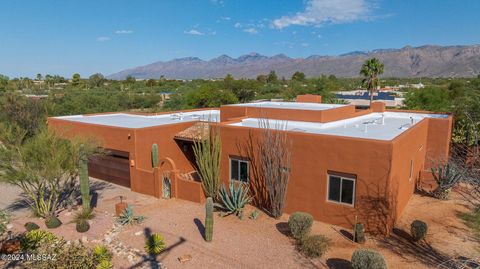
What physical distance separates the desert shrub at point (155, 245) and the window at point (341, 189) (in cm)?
644

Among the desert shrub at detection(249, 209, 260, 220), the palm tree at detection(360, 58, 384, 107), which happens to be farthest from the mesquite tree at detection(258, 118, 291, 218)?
the palm tree at detection(360, 58, 384, 107)

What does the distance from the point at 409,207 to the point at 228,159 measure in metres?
8.38

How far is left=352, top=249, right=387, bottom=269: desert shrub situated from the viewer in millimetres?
9412

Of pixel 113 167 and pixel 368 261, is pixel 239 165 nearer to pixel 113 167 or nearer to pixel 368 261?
pixel 368 261

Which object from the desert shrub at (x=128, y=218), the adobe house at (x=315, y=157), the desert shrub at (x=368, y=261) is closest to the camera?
the desert shrub at (x=368, y=261)

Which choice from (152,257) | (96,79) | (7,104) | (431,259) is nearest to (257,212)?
(152,257)

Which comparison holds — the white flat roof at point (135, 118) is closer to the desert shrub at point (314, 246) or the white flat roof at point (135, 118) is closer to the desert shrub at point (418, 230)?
the desert shrub at point (314, 246)

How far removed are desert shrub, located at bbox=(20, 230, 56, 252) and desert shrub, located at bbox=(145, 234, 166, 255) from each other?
321 cm

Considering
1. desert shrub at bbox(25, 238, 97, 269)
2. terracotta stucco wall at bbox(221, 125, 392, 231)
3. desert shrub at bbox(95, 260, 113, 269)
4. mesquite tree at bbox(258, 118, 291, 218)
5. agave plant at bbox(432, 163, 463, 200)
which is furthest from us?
agave plant at bbox(432, 163, 463, 200)

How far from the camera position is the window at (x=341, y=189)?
1282 cm

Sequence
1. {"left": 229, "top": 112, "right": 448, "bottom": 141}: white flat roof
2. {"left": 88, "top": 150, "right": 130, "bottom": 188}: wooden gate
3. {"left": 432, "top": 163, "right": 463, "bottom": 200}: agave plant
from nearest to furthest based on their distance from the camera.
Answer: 1. {"left": 229, "top": 112, "right": 448, "bottom": 141}: white flat roof
2. {"left": 432, "top": 163, "right": 463, "bottom": 200}: agave plant
3. {"left": 88, "top": 150, "right": 130, "bottom": 188}: wooden gate

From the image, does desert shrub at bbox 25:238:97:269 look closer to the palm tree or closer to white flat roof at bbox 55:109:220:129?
white flat roof at bbox 55:109:220:129

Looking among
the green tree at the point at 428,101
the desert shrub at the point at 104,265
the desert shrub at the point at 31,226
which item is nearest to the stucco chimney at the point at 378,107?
the green tree at the point at 428,101

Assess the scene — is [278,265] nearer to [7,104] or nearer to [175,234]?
[175,234]
